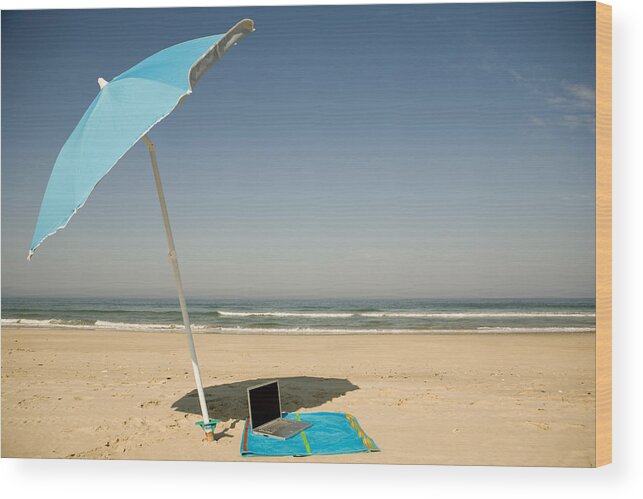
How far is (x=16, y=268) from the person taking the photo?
16.8 ft

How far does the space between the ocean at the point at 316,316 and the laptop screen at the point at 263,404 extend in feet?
10.7

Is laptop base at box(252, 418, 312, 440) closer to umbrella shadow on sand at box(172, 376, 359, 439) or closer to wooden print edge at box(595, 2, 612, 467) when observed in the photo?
umbrella shadow on sand at box(172, 376, 359, 439)

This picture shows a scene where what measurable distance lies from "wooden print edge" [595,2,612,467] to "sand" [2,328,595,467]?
11 centimetres

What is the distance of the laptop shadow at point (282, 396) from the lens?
518cm

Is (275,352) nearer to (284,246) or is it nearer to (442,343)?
(284,246)

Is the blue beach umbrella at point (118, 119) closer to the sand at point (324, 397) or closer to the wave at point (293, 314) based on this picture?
the sand at point (324, 397)

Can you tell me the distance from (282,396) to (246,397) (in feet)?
0.98

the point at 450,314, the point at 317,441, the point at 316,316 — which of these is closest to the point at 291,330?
the point at 316,316

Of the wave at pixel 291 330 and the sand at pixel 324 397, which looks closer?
the sand at pixel 324 397

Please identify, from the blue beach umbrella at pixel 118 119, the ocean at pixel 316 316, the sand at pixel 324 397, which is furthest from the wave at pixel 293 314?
the blue beach umbrella at pixel 118 119

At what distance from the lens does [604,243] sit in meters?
4.33

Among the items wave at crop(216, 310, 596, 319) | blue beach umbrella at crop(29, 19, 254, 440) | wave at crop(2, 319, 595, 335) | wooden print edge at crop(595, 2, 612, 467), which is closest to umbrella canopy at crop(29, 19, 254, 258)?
blue beach umbrella at crop(29, 19, 254, 440)

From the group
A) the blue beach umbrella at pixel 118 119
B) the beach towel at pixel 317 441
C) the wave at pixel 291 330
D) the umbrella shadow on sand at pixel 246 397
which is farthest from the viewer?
the wave at pixel 291 330

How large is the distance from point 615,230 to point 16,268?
4.29m
